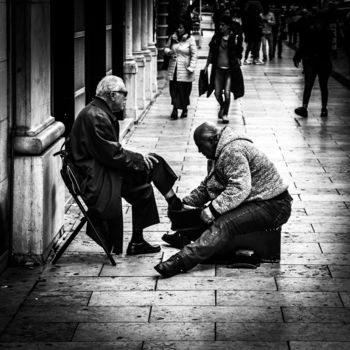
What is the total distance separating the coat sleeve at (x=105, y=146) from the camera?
8516mm

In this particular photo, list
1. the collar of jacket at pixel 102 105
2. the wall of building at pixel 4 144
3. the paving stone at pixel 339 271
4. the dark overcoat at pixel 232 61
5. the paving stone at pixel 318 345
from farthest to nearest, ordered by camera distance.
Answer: the dark overcoat at pixel 232 61
the collar of jacket at pixel 102 105
the paving stone at pixel 339 271
the wall of building at pixel 4 144
the paving stone at pixel 318 345

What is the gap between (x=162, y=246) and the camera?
31.0ft

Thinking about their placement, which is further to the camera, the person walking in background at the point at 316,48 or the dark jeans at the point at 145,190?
the person walking in background at the point at 316,48

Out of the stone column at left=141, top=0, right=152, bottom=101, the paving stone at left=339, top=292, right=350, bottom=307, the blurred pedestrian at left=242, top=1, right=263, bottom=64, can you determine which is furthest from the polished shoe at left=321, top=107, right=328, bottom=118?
the blurred pedestrian at left=242, top=1, right=263, bottom=64

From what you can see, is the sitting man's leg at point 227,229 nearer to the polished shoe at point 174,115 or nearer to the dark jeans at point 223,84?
the dark jeans at point 223,84

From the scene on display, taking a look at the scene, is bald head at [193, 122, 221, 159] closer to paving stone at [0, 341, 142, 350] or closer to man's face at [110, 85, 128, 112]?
man's face at [110, 85, 128, 112]

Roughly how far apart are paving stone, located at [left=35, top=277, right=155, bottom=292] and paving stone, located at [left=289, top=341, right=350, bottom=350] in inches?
67.8

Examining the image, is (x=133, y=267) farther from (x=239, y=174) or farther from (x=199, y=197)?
(x=239, y=174)

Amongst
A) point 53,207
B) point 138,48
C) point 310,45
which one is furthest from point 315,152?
point 53,207

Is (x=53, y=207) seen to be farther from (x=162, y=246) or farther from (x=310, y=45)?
(x=310, y=45)

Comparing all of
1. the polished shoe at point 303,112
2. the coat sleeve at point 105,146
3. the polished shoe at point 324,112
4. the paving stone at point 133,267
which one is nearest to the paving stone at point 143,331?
the paving stone at point 133,267

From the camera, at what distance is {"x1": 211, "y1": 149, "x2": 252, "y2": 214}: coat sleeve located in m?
8.41

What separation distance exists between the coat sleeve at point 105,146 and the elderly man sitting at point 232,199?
631mm

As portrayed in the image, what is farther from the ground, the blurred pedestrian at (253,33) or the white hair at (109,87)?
the white hair at (109,87)
